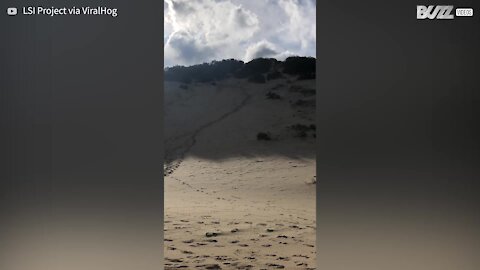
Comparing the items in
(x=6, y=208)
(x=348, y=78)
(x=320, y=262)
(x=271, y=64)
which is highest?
(x=271, y=64)

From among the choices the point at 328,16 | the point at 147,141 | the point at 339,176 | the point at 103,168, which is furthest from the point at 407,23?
the point at 103,168

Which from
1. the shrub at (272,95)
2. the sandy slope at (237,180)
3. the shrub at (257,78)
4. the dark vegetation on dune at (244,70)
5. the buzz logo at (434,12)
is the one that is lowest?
the sandy slope at (237,180)

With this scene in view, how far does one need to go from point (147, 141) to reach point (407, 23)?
179cm

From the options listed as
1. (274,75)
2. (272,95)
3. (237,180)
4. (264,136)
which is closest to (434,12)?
(237,180)

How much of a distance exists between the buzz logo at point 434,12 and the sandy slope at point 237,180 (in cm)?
436

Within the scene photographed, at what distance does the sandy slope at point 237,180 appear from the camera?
8609 mm

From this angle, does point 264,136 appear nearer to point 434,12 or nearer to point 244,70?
point 244,70

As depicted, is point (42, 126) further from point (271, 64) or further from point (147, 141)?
point (271, 64)

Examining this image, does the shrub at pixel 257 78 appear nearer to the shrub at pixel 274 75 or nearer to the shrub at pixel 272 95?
the shrub at pixel 274 75

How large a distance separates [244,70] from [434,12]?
53.3ft

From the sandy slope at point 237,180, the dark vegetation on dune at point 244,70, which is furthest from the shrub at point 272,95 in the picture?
the dark vegetation on dune at point 244,70

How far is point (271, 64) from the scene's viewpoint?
1894cm

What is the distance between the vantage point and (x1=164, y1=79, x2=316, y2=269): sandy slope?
339 inches

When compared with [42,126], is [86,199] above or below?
below
